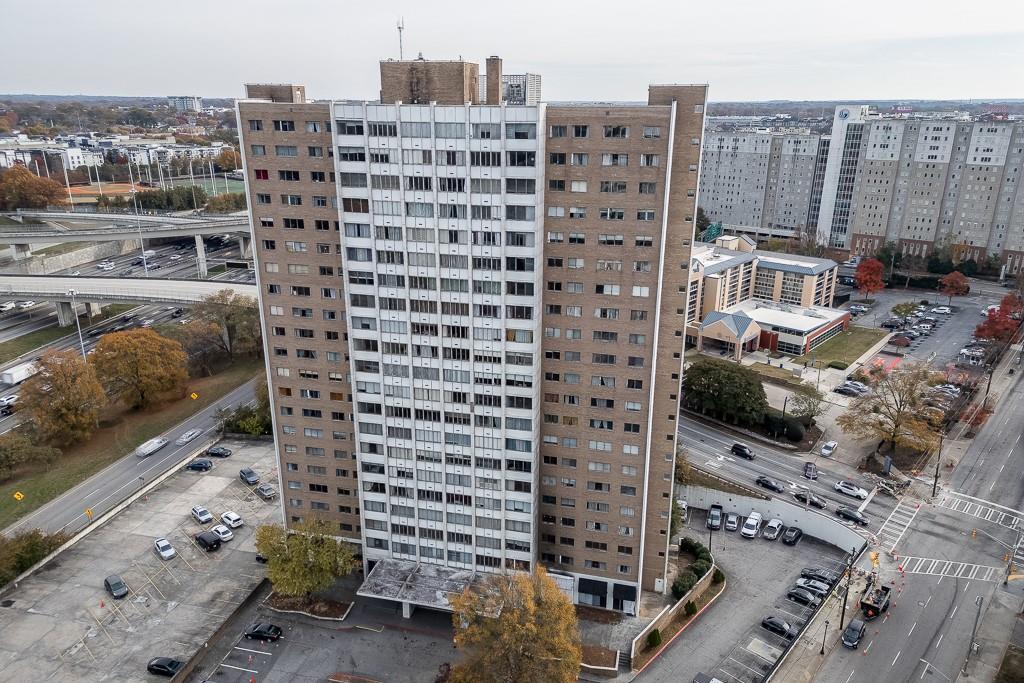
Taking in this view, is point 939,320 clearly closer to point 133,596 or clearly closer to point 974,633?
point 974,633

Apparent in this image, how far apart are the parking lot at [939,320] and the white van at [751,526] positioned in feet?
196

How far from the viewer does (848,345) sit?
405 ft

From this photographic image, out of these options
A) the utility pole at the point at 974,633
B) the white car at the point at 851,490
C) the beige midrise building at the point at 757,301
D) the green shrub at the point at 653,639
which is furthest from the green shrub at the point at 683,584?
the beige midrise building at the point at 757,301

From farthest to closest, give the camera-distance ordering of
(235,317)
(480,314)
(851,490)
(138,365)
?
(235,317), (138,365), (851,490), (480,314)

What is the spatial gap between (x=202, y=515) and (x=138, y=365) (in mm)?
31655

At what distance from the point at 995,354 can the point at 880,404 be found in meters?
40.9

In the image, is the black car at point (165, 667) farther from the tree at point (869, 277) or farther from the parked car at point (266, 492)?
the tree at point (869, 277)

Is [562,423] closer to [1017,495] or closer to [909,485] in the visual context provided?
[909,485]

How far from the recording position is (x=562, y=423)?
5684 cm

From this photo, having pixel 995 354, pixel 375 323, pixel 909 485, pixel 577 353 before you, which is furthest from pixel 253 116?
pixel 995 354

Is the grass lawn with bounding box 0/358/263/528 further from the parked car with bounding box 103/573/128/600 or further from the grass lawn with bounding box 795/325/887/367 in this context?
the grass lawn with bounding box 795/325/887/367

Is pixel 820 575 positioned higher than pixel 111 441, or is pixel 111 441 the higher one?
pixel 111 441

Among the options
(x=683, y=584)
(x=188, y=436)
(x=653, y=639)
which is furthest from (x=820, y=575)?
(x=188, y=436)

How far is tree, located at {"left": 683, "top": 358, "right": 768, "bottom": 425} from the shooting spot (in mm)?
90875
